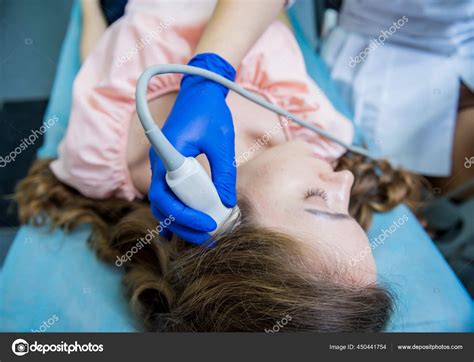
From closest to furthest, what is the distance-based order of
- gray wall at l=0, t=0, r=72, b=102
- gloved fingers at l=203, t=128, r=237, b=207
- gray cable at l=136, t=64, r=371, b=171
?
gray cable at l=136, t=64, r=371, b=171 < gloved fingers at l=203, t=128, r=237, b=207 < gray wall at l=0, t=0, r=72, b=102

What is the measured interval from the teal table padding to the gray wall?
0.27m

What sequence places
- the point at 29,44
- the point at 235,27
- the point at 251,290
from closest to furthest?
the point at 251,290
the point at 235,27
the point at 29,44

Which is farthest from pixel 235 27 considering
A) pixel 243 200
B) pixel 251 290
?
pixel 251 290

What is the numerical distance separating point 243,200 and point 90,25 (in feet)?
1.70

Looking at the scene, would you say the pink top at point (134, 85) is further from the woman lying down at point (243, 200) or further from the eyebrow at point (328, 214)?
the eyebrow at point (328, 214)

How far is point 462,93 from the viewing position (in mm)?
880

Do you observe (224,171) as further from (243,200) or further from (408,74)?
(408,74)

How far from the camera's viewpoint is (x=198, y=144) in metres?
0.59

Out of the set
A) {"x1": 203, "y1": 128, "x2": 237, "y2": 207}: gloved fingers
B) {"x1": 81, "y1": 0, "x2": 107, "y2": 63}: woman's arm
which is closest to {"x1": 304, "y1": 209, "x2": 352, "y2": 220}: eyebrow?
{"x1": 203, "y1": 128, "x2": 237, "y2": 207}: gloved fingers

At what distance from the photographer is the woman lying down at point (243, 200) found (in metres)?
0.63

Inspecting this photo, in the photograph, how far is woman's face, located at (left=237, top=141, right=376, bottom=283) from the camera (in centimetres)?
64

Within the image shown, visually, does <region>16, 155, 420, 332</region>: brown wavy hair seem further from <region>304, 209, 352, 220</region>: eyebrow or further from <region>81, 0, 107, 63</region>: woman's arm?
<region>81, 0, 107, 63</region>: woman's arm

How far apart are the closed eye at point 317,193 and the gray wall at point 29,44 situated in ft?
1.86

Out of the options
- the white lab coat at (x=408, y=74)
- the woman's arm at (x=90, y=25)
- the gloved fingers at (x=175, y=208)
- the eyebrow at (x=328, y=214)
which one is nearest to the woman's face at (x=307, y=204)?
the eyebrow at (x=328, y=214)
